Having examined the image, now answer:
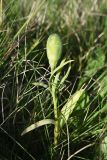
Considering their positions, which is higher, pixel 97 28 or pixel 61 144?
pixel 97 28

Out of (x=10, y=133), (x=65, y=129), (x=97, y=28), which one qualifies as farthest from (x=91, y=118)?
(x=97, y=28)

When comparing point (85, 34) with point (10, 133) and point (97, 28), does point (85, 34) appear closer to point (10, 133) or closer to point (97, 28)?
point (97, 28)

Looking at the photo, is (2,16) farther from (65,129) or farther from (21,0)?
(65,129)

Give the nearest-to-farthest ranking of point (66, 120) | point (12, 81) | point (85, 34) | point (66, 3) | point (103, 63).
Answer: point (66, 120) < point (12, 81) < point (103, 63) < point (85, 34) < point (66, 3)

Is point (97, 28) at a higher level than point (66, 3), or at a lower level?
lower

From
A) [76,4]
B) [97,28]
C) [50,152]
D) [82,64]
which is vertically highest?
[76,4]

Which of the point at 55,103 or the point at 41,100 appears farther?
the point at 41,100

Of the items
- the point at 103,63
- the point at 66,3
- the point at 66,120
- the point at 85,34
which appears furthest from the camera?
the point at 66,3

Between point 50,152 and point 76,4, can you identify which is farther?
point 76,4

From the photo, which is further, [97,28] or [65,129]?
[97,28]

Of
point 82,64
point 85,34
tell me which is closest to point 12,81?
point 82,64
